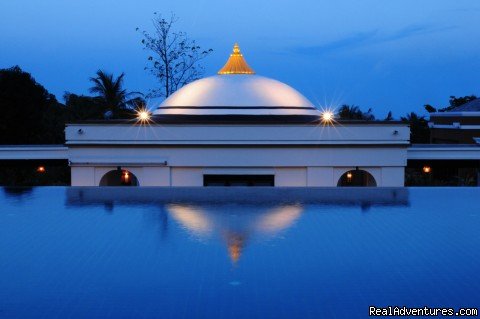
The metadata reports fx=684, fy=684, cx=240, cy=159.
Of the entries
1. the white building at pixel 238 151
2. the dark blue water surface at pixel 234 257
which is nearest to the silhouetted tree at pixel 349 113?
the white building at pixel 238 151

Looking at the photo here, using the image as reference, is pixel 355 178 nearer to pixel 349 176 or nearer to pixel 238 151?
pixel 349 176

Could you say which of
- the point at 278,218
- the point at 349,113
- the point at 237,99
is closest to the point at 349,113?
the point at 349,113

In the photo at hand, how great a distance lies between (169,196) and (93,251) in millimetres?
3151

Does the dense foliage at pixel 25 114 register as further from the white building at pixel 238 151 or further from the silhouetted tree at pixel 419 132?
the silhouetted tree at pixel 419 132

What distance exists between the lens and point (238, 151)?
15656 mm

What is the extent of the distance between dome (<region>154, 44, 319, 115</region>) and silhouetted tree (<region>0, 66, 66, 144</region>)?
922cm

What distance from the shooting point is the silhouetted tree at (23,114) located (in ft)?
83.0

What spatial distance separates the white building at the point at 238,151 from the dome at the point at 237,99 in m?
1.29

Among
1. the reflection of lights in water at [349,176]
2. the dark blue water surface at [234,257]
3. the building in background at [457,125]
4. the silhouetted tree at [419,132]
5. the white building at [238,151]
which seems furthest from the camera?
the silhouetted tree at [419,132]

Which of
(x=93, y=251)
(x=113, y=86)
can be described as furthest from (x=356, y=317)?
(x=113, y=86)

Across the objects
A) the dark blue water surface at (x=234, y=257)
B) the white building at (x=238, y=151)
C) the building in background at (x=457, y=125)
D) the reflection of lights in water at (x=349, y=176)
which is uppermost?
the building in background at (x=457, y=125)

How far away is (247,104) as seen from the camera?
17172 millimetres

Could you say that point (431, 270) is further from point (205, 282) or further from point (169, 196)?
point (169, 196)

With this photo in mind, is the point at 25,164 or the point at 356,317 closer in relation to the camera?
the point at 356,317
